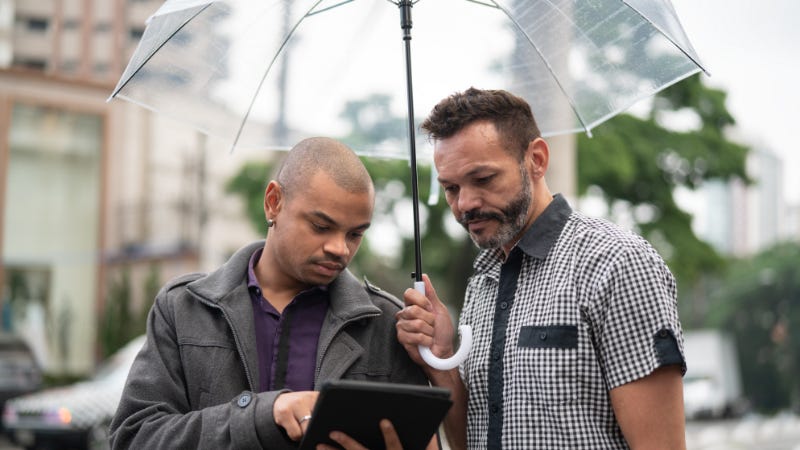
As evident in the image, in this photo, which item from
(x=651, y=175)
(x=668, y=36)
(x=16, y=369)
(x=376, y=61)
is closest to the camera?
(x=668, y=36)

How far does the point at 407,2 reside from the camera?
3373 mm

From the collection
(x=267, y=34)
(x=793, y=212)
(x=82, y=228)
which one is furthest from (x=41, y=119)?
(x=793, y=212)

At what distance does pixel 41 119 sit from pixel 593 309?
25.5m

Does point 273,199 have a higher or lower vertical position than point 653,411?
higher

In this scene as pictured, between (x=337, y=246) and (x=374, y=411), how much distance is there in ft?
2.06

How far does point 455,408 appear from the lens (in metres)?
3.14

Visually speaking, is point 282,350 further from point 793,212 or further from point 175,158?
point 793,212

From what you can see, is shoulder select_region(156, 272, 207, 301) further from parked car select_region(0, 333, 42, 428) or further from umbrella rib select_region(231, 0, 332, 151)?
parked car select_region(0, 333, 42, 428)

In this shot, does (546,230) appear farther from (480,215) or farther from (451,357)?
(451,357)

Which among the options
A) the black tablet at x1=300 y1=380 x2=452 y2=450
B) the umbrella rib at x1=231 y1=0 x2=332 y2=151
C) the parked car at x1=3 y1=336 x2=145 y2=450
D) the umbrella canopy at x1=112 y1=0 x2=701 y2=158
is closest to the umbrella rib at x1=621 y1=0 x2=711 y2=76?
the umbrella canopy at x1=112 y1=0 x2=701 y2=158

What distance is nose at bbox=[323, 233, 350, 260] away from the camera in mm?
2859

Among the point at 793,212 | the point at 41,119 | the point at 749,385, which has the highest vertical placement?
the point at 41,119

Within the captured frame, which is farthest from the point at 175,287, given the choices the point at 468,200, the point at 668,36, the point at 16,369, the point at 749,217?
the point at 749,217

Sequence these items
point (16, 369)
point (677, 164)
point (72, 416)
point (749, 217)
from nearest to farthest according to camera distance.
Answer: point (72, 416)
point (16, 369)
point (677, 164)
point (749, 217)
